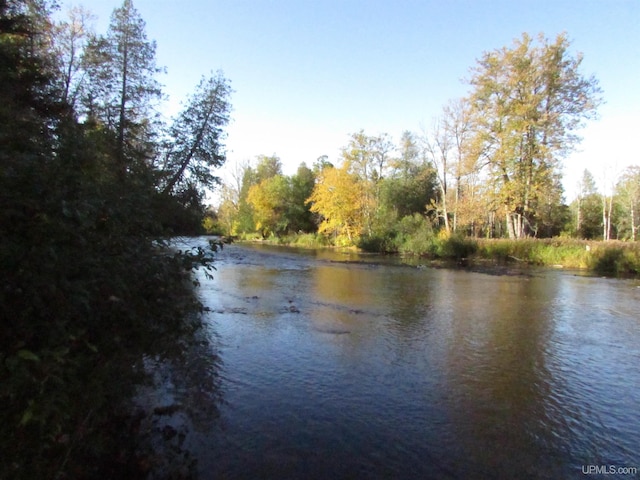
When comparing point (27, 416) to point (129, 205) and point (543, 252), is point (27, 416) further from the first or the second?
point (543, 252)

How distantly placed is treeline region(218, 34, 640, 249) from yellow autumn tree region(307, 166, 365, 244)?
0.37ft

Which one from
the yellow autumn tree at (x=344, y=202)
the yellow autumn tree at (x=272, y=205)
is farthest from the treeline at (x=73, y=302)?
the yellow autumn tree at (x=272, y=205)

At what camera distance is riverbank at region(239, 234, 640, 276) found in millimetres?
24625

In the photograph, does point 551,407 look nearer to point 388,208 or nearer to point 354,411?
point 354,411

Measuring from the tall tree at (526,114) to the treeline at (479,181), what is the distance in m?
0.07

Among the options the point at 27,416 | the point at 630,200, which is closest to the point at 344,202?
the point at 630,200

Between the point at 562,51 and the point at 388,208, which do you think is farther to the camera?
the point at 388,208

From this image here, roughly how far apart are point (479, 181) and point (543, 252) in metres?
8.76

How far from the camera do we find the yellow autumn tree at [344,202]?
152ft

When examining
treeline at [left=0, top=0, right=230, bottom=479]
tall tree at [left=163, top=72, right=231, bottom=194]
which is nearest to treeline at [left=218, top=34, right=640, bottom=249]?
tall tree at [left=163, top=72, right=231, bottom=194]

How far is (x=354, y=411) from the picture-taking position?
223 inches

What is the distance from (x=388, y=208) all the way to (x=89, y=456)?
45189mm

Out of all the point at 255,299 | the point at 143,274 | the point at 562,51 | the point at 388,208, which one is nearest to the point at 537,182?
the point at 562,51

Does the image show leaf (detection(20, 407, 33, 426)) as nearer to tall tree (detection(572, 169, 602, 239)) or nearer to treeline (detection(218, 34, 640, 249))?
treeline (detection(218, 34, 640, 249))
